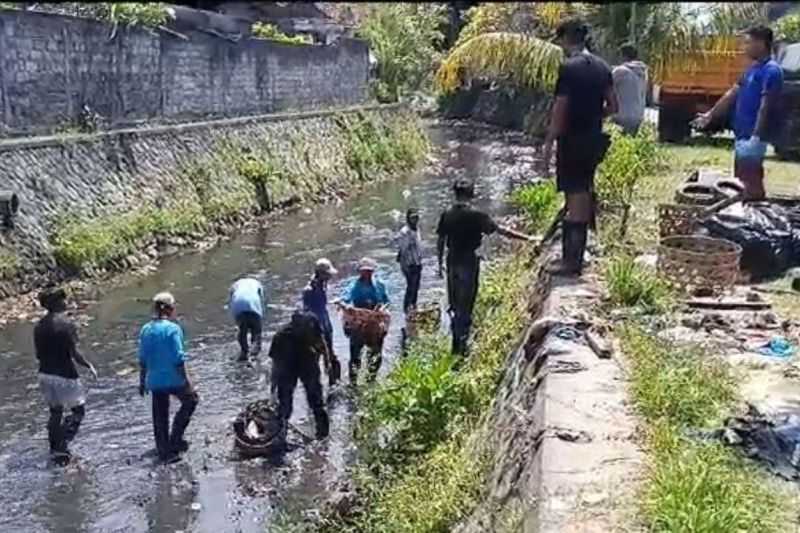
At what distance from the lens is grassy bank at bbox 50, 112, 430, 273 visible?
1723 centimetres

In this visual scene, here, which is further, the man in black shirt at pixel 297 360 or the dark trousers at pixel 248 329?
the dark trousers at pixel 248 329

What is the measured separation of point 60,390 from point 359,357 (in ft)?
12.1

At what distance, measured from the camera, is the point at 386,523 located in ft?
23.1

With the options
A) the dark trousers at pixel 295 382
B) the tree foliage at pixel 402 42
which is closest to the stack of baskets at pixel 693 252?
the dark trousers at pixel 295 382

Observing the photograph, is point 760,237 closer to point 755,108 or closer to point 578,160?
point 755,108

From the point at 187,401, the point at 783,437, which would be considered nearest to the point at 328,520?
the point at 187,401

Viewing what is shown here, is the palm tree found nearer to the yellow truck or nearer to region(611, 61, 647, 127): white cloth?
the yellow truck

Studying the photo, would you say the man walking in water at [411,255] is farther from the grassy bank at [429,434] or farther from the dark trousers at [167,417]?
the dark trousers at [167,417]

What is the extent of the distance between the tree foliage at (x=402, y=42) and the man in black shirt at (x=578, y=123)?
30.3 m

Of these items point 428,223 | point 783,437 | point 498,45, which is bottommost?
point 428,223

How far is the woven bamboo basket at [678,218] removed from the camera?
413 inches

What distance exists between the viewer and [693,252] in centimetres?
910

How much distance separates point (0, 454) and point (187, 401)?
1865 mm

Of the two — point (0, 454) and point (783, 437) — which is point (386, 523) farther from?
point (0, 454)
